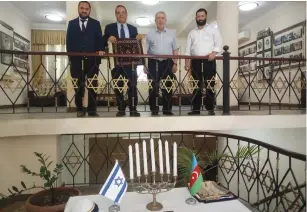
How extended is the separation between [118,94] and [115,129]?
1.73 ft

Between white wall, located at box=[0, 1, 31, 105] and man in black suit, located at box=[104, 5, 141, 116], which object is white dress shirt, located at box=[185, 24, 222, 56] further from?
white wall, located at box=[0, 1, 31, 105]

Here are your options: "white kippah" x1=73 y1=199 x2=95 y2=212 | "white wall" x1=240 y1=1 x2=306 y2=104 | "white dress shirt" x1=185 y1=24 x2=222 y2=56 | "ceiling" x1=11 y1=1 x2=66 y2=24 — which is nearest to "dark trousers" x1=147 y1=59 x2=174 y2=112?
"white dress shirt" x1=185 y1=24 x2=222 y2=56

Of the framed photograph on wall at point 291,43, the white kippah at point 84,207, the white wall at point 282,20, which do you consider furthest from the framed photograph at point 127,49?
the framed photograph on wall at point 291,43

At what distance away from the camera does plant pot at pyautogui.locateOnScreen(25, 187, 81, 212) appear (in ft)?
8.48

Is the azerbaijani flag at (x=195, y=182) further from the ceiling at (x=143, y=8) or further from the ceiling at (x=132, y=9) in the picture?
the ceiling at (x=143, y=8)

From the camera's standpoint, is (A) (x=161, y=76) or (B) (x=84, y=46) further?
(A) (x=161, y=76)

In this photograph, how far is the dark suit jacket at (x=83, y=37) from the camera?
11.8 ft

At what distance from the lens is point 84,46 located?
3.64 m

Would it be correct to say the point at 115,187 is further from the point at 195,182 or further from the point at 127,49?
the point at 127,49

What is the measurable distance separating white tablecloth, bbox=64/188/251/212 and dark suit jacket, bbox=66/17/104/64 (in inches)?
92.5

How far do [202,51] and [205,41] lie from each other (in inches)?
6.0

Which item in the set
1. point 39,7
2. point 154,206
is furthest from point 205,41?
point 39,7

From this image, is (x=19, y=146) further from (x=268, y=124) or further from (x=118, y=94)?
(x=268, y=124)

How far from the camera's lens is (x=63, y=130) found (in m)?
3.39
